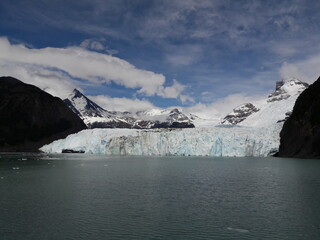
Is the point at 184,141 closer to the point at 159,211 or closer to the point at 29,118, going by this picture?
the point at 159,211

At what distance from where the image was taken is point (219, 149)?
275 ft

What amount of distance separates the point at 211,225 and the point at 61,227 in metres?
6.04

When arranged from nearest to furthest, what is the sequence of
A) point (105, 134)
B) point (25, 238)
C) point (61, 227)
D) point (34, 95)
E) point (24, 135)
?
point (25, 238) → point (61, 227) → point (105, 134) → point (24, 135) → point (34, 95)

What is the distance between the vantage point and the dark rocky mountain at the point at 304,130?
Result: 219 ft

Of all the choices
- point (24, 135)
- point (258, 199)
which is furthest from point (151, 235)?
point (24, 135)

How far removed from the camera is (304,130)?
7019cm

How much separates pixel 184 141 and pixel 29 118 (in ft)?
366

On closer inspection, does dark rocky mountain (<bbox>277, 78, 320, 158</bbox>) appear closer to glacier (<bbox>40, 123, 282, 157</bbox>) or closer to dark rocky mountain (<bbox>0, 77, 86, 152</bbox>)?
glacier (<bbox>40, 123, 282, 157</bbox>)

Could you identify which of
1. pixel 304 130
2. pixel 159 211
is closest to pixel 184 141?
pixel 304 130

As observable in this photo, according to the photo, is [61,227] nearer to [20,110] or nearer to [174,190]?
[174,190]

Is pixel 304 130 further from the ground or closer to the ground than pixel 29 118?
closer to the ground

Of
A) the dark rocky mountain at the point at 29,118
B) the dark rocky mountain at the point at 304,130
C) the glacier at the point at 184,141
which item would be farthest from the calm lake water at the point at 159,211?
the dark rocky mountain at the point at 29,118

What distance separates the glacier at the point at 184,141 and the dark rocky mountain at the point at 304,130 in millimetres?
5080

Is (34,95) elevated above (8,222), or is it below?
above
